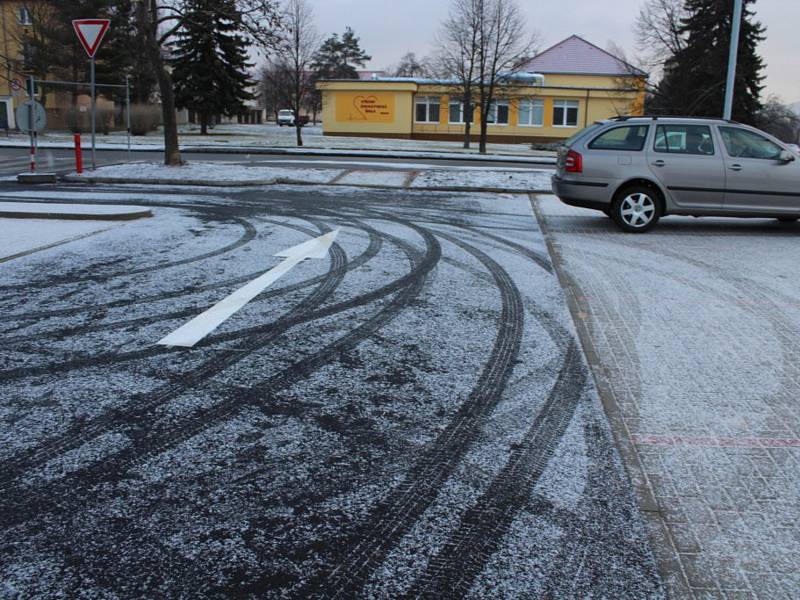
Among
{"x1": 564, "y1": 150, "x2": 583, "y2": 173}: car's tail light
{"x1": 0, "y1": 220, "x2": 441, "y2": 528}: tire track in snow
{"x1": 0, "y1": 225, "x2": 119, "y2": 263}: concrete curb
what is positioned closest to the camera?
{"x1": 0, "y1": 220, "x2": 441, "y2": 528}: tire track in snow

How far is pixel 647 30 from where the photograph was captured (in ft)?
152

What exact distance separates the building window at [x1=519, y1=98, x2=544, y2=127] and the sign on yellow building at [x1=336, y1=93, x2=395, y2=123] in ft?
32.9

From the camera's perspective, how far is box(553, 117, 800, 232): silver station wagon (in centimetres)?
1106

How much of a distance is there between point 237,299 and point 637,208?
6.98 meters

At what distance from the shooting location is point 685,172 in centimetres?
1108

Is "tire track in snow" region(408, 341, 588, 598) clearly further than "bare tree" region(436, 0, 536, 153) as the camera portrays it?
No

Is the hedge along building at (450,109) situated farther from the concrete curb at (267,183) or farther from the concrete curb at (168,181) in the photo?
the concrete curb at (168,181)

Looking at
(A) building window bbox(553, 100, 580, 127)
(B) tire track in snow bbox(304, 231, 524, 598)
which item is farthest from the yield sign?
(A) building window bbox(553, 100, 580, 127)

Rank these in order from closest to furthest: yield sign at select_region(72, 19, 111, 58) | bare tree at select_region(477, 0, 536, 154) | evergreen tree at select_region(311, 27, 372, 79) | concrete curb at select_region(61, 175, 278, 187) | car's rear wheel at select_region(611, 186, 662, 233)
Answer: car's rear wheel at select_region(611, 186, 662, 233), yield sign at select_region(72, 19, 111, 58), concrete curb at select_region(61, 175, 278, 187), bare tree at select_region(477, 0, 536, 154), evergreen tree at select_region(311, 27, 372, 79)

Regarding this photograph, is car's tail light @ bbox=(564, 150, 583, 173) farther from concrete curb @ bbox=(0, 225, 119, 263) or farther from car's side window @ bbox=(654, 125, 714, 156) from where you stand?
concrete curb @ bbox=(0, 225, 119, 263)

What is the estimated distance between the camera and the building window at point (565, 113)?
5619 centimetres

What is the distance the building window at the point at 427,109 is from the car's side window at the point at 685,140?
155ft

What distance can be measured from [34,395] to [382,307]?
3062mm

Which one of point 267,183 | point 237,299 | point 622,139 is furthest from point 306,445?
point 267,183
